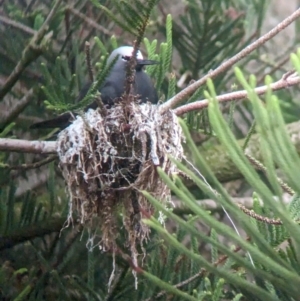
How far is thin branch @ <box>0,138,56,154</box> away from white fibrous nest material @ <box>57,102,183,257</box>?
3cm

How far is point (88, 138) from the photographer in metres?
1.44

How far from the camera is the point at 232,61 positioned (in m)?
1.30

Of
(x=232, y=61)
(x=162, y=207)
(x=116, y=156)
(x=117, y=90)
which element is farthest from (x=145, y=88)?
(x=162, y=207)

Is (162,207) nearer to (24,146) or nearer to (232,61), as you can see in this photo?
(232,61)

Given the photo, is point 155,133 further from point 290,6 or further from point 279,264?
point 290,6

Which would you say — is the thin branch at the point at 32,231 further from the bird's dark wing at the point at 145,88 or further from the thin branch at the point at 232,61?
the thin branch at the point at 232,61

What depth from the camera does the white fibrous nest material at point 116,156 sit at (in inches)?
56.2

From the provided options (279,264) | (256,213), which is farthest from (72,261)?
(279,264)

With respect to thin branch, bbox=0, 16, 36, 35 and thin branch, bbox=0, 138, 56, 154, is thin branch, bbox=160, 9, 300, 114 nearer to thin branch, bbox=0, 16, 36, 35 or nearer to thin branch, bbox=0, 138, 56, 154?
thin branch, bbox=0, 138, 56, 154

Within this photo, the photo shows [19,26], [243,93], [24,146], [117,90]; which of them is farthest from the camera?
[19,26]

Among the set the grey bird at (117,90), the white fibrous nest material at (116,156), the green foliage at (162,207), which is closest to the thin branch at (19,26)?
the green foliage at (162,207)

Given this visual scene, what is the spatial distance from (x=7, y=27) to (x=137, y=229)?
1.21 m

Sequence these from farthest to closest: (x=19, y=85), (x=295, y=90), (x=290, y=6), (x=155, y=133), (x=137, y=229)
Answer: (x=290, y=6) → (x=295, y=90) → (x=19, y=85) → (x=137, y=229) → (x=155, y=133)

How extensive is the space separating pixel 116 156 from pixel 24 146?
22cm
